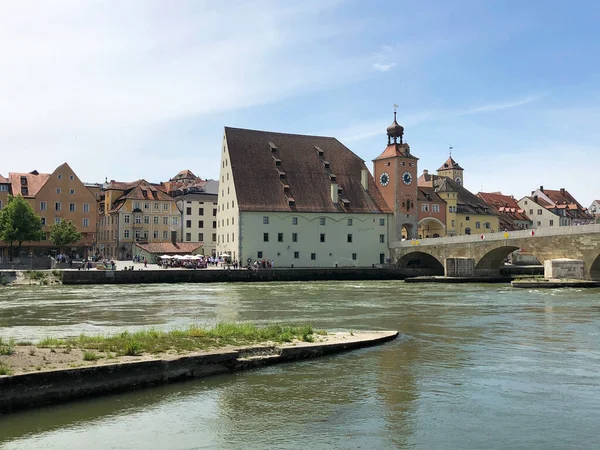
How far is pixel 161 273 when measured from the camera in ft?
185

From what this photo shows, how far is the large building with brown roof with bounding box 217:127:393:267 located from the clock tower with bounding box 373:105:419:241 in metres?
1.16

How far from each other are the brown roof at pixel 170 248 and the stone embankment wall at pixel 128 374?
2479 inches

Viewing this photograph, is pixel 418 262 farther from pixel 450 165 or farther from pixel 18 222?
pixel 450 165

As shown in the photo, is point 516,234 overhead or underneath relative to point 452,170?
underneath

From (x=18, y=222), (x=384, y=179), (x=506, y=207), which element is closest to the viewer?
(x=18, y=222)

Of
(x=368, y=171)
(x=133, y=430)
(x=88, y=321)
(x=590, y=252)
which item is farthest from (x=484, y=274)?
(x=133, y=430)

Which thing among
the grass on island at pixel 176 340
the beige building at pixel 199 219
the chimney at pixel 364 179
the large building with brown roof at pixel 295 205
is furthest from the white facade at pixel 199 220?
the grass on island at pixel 176 340

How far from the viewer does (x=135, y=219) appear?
3359 inches

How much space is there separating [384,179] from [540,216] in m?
54.7

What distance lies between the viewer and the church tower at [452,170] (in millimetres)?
129625

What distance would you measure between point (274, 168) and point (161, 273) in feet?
75.0

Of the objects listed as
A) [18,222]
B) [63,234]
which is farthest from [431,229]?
[18,222]

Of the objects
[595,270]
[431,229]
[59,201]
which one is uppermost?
[59,201]

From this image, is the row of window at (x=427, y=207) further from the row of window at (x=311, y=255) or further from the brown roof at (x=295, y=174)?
the row of window at (x=311, y=255)
